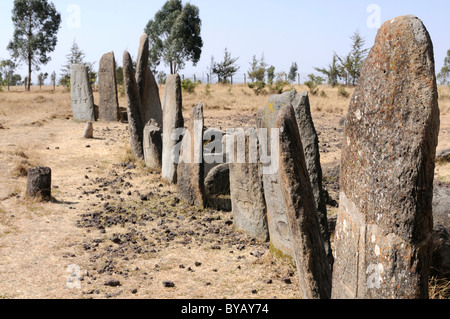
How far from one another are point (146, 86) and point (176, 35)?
103 feet

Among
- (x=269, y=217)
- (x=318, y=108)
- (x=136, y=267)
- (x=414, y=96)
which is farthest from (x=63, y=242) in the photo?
(x=318, y=108)

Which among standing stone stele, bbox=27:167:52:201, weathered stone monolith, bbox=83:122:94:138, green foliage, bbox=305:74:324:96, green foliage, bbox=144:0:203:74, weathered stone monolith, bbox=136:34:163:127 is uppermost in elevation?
green foliage, bbox=144:0:203:74

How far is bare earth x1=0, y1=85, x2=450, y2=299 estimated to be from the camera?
518cm

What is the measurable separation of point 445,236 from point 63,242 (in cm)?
483

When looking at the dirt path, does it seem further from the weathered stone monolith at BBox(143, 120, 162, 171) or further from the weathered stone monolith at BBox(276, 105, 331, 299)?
the weathered stone monolith at BBox(276, 105, 331, 299)

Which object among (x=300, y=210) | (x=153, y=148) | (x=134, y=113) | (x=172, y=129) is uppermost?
(x=134, y=113)

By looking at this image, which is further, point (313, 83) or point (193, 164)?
point (313, 83)

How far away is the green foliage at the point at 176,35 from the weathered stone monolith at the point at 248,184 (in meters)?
37.9

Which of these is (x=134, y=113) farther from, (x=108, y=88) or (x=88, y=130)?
(x=108, y=88)

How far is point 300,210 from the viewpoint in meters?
4.01

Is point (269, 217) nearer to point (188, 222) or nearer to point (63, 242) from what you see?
point (188, 222)

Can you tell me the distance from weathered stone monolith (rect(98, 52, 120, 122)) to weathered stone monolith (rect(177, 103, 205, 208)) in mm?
9991

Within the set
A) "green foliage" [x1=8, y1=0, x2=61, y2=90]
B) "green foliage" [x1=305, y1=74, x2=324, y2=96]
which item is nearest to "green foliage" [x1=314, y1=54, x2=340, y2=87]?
"green foliage" [x1=305, y1=74, x2=324, y2=96]

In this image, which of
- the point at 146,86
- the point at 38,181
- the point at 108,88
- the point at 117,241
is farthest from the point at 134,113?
the point at 108,88
